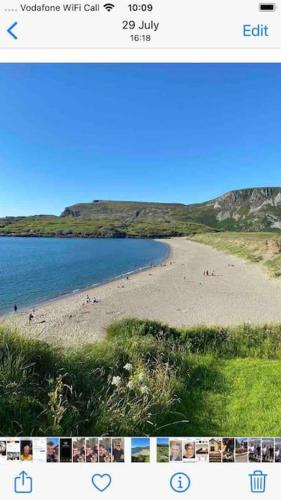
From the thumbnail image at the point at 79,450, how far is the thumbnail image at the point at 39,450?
196mm

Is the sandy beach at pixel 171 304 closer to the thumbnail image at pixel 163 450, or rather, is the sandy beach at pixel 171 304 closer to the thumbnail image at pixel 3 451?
the thumbnail image at pixel 3 451

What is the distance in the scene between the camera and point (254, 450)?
7.90 feet

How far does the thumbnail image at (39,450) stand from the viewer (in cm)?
238

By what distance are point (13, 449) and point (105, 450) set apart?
625mm

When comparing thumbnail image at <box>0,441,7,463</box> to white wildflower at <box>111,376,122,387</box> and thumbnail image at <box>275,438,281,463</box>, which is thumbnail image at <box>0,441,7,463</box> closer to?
thumbnail image at <box>275,438,281,463</box>

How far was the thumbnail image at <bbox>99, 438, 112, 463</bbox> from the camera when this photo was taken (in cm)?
234

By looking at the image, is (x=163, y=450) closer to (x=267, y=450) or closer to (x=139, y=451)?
(x=139, y=451)
